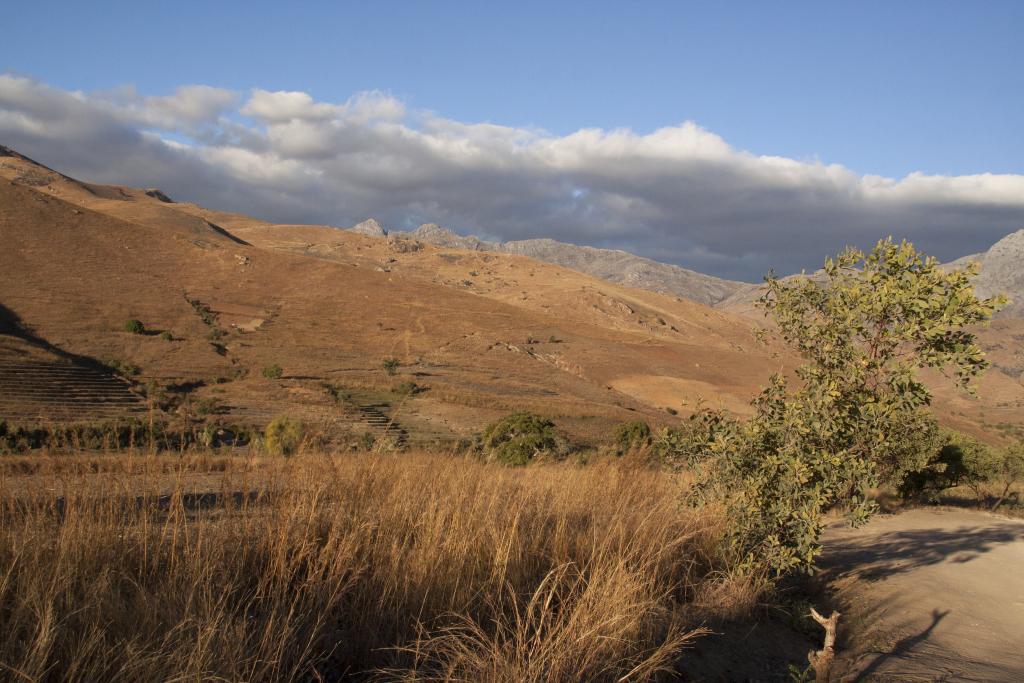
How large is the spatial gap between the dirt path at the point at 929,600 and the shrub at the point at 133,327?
46.4 m

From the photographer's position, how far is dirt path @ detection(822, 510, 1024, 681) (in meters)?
4.93

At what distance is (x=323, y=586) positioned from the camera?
3.62 metres

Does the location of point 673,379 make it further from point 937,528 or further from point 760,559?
point 760,559

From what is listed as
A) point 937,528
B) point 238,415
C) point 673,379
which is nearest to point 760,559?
point 937,528

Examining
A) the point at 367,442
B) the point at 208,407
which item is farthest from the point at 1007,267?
the point at 367,442

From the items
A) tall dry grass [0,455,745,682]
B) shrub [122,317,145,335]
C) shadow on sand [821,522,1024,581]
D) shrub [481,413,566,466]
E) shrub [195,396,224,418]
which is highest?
tall dry grass [0,455,745,682]

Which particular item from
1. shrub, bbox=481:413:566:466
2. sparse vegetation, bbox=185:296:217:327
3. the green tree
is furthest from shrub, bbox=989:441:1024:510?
sparse vegetation, bbox=185:296:217:327

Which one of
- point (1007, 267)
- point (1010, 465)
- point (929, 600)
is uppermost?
point (1007, 267)

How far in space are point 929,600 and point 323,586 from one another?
20.9 ft

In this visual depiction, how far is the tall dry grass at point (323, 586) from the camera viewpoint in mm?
2773

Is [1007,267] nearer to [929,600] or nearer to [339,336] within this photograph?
[339,336]

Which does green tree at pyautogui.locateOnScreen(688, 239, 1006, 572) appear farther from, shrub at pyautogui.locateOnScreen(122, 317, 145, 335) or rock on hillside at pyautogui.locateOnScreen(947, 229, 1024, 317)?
rock on hillside at pyautogui.locateOnScreen(947, 229, 1024, 317)

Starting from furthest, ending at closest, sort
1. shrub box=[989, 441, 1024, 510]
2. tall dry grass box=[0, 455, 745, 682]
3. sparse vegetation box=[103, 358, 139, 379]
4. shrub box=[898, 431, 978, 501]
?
1. sparse vegetation box=[103, 358, 139, 379]
2. shrub box=[989, 441, 1024, 510]
3. shrub box=[898, 431, 978, 501]
4. tall dry grass box=[0, 455, 745, 682]

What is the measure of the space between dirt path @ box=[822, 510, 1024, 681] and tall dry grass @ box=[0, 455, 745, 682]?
1.53m
